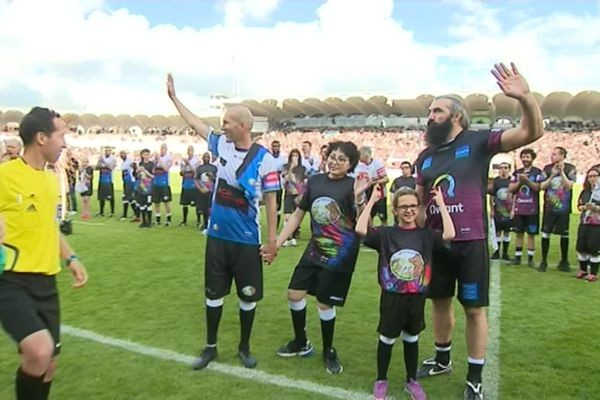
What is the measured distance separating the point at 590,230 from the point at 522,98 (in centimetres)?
640

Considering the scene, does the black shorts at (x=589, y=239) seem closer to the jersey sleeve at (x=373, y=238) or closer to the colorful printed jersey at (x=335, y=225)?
the colorful printed jersey at (x=335, y=225)

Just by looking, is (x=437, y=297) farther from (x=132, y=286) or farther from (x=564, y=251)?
(x=564, y=251)

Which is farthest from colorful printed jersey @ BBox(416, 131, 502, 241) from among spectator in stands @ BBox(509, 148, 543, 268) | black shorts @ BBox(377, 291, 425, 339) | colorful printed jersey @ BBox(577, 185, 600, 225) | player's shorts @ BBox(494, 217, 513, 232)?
player's shorts @ BBox(494, 217, 513, 232)

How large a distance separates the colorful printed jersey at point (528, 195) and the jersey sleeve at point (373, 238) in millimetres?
6536

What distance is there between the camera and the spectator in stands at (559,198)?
9.90 m

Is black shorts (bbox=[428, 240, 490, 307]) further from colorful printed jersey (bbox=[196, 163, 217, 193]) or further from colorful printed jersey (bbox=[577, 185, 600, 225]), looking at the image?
colorful printed jersey (bbox=[196, 163, 217, 193])

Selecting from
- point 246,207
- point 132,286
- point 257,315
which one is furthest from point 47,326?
point 132,286

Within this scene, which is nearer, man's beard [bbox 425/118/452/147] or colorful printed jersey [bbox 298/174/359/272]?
man's beard [bbox 425/118/452/147]

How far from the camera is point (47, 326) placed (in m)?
3.64

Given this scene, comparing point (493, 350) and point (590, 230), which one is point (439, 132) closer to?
point (493, 350)

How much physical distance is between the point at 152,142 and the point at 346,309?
223 feet

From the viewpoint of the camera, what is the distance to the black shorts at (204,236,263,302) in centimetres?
511

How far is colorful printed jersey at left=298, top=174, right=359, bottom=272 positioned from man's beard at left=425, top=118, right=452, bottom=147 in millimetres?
938

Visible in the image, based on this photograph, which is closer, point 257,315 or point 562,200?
point 257,315
